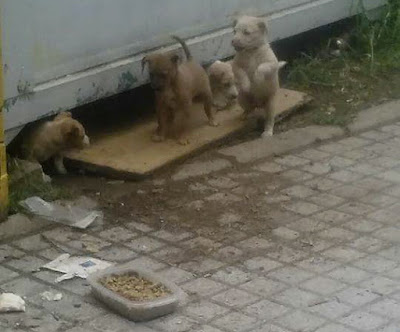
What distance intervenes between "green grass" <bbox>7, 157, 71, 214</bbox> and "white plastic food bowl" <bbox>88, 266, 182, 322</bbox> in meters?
1.09

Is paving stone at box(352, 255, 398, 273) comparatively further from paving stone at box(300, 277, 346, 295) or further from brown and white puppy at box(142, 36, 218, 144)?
brown and white puppy at box(142, 36, 218, 144)

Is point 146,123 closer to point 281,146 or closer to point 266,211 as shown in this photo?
point 281,146

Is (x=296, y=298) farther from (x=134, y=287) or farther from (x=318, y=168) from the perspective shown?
(x=318, y=168)

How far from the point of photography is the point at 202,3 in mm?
7086

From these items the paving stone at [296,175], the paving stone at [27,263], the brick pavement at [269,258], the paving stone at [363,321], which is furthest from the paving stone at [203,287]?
the paving stone at [296,175]

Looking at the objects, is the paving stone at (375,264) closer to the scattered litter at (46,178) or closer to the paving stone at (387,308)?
the paving stone at (387,308)

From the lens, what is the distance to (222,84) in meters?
7.15

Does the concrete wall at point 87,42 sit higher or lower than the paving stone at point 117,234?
higher

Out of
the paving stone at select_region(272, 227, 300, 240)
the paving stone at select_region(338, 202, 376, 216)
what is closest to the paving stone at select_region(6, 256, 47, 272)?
the paving stone at select_region(272, 227, 300, 240)

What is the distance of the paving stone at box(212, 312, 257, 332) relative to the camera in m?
4.54

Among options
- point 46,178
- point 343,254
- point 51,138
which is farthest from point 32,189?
point 343,254

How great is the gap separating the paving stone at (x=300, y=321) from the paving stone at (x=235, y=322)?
121 mm

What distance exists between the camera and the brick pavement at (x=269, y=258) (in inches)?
182

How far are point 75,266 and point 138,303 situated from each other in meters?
0.61
